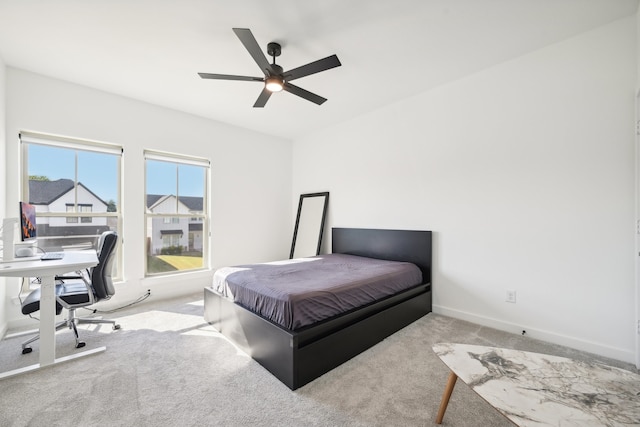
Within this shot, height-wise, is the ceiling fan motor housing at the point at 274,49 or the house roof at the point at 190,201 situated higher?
the ceiling fan motor housing at the point at 274,49

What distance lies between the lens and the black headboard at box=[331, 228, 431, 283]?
10.8 ft

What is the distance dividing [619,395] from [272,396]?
5.82 feet

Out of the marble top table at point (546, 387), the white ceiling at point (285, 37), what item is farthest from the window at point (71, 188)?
the marble top table at point (546, 387)

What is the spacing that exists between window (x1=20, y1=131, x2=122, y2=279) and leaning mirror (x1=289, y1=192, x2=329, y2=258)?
8.95ft

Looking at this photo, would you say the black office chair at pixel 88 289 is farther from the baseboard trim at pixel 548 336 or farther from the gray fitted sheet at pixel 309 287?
the baseboard trim at pixel 548 336

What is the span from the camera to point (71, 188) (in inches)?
126

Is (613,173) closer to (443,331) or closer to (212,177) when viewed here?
(443,331)

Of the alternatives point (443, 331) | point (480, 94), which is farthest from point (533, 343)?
point (480, 94)

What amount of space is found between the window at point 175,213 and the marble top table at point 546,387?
152 inches

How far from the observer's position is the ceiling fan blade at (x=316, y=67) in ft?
6.58

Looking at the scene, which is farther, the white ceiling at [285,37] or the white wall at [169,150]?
the white wall at [169,150]

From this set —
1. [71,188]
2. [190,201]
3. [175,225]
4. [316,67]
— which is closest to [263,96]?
[316,67]

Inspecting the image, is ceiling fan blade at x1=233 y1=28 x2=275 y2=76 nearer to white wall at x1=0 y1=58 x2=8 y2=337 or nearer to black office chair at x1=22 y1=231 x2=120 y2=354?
black office chair at x1=22 y1=231 x2=120 y2=354

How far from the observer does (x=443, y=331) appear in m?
2.71
